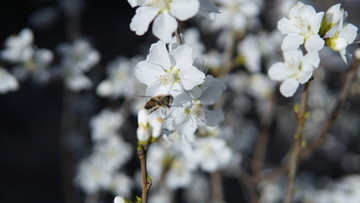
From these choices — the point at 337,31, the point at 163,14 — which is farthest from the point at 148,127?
the point at 337,31

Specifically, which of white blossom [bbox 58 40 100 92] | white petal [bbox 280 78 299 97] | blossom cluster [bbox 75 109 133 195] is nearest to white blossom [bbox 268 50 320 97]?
white petal [bbox 280 78 299 97]

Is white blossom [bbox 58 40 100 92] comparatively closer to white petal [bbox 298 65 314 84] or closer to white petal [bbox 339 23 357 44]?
white petal [bbox 298 65 314 84]

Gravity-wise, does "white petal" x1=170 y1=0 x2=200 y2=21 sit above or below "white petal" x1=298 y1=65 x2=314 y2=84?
above

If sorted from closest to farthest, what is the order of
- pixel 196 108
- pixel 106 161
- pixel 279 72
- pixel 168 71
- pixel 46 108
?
1. pixel 168 71
2. pixel 196 108
3. pixel 279 72
4. pixel 106 161
5. pixel 46 108

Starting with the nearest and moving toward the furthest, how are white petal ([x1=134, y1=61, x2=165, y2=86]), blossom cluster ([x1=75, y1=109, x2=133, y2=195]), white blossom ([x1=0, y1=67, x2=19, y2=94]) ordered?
white petal ([x1=134, y1=61, x2=165, y2=86])
white blossom ([x1=0, y1=67, x2=19, y2=94])
blossom cluster ([x1=75, y1=109, x2=133, y2=195])

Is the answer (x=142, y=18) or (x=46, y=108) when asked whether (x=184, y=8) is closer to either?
(x=142, y=18)

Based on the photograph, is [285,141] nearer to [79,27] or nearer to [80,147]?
[80,147]
